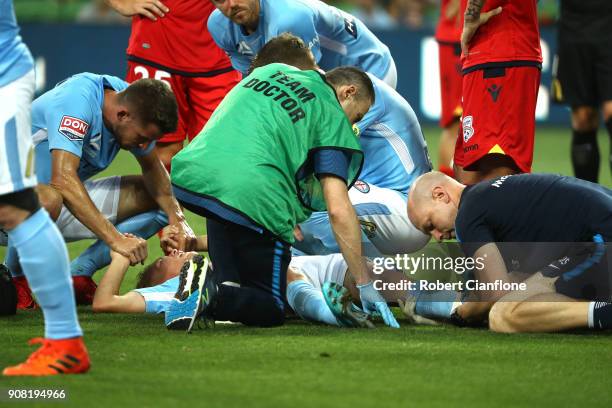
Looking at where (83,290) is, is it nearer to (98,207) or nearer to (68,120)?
(98,207)

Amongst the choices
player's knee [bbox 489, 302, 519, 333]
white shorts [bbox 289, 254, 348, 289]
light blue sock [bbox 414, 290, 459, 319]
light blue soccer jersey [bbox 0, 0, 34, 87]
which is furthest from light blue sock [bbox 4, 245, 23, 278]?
player's knee [bbox 489, 302, 519, 333]

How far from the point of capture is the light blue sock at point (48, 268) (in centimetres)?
430

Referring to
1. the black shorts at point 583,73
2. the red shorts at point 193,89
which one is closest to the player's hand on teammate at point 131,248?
the red shorts at point 193,89

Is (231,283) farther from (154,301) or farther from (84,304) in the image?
(84,304)

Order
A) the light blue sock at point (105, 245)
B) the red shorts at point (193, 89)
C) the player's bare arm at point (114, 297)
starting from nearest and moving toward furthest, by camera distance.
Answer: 1. the player's bare arm at point (114, 297)
2. the light blue sock at point (105, 245)
3. the red shorts at point (193, 89)

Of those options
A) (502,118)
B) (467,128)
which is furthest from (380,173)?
(502,118)

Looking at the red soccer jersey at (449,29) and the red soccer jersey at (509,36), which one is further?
the red soccer jersey at (449,29)

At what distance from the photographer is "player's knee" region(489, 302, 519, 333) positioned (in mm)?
5562

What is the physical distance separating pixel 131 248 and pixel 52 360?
1.78 metres

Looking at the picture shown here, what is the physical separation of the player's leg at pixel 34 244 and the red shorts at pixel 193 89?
442 centimetres

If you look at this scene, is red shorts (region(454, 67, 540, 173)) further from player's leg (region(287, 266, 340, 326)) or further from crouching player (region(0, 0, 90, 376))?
crouching player (region(0, 0, 90, 376))

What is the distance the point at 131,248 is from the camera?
6137mm

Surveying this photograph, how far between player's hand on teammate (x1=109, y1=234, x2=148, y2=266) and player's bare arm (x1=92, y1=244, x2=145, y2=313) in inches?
1.5

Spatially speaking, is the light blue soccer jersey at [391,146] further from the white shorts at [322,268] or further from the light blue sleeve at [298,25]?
the white shorts at [322,268]
